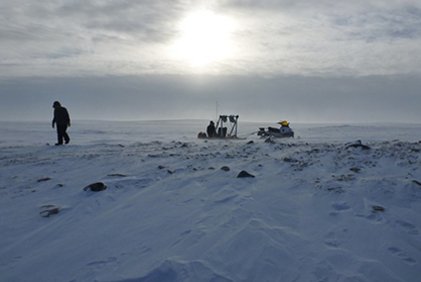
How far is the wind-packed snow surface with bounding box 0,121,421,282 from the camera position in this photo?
17.1 ft

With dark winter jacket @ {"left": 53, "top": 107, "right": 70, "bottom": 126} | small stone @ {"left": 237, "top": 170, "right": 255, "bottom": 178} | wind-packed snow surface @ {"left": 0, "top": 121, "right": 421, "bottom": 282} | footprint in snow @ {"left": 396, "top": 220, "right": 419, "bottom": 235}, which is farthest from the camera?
dark winter jacket @ {"left": 53, "top": 107, "right": 70, "bottom": 126}

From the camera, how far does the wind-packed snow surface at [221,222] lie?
5.23 m

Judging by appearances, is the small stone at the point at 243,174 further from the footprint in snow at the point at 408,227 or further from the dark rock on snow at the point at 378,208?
the footprint in snow at the point at 408,227

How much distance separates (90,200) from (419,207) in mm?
5958

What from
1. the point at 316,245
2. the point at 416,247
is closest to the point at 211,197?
the point at 316,245

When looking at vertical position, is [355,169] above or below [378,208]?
above

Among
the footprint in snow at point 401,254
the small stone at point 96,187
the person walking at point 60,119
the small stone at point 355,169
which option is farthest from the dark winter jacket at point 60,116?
the footprint in snow at point 401,254

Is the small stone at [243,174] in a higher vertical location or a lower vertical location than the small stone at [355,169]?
lower

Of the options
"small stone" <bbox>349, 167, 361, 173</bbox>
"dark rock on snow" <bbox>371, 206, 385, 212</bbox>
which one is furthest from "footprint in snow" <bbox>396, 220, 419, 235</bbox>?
"small stone" <bbox>349, 167, 361, 173</bbox>

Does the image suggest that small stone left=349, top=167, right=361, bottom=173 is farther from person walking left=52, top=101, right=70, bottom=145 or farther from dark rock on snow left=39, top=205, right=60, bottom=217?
person walking left=52, top=101, right=70, bottom=145

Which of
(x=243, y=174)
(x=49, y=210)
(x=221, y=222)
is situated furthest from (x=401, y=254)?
(x=49, y=210)

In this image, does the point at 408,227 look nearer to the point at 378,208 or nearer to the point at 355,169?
the point at 378,208

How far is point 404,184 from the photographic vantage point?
7617mm

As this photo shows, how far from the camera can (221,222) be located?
6.40m
